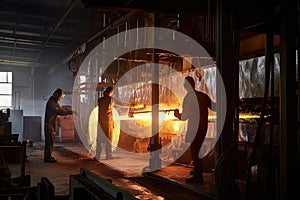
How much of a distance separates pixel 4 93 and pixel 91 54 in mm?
12314

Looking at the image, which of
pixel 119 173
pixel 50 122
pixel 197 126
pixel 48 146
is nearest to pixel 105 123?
pixel 50 122

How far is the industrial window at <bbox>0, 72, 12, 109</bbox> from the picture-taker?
902 inches

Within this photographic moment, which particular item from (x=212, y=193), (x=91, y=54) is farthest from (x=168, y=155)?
(x=91, y=54)

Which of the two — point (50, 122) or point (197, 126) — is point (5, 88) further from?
point (197, 126)

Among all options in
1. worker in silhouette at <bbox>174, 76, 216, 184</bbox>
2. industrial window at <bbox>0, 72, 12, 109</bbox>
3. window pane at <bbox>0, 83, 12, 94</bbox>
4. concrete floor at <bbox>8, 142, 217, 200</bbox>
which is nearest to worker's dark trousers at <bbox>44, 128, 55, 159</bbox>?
concrete floor at <bbox>8, 142, 217, 200</bbox>

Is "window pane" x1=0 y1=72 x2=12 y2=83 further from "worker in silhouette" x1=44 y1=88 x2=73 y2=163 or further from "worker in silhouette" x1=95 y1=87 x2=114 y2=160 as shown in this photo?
"worker in silhouette" x1=95 y1=87 x2=114 y2=160

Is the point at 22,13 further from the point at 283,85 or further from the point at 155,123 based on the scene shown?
the point at 283,85

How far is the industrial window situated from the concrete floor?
45.7 feet

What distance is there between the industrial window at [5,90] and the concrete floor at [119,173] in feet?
45.7

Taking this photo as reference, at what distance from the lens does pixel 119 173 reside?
25.3 ft

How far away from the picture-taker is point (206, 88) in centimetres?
816

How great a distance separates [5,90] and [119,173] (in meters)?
17.9

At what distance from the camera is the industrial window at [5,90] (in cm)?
2292

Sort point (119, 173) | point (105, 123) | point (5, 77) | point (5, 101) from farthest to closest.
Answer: point (5, 77)
point (5, 101)
point (105, 123)
point (119, 173)
